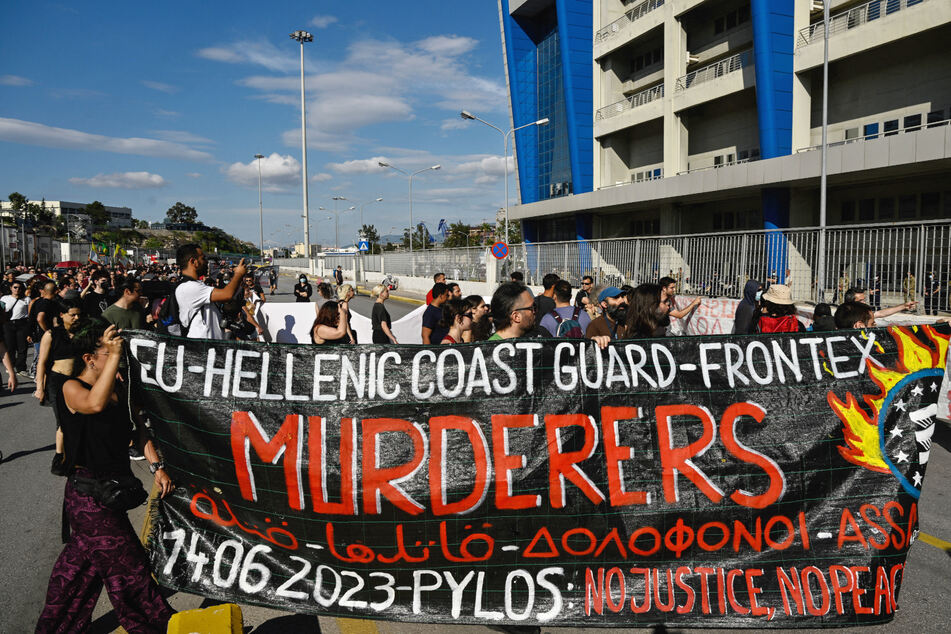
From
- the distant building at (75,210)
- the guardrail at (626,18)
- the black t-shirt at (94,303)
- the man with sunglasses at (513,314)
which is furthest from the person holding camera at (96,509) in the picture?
the distant building at (75,210)

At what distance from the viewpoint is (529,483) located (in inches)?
124

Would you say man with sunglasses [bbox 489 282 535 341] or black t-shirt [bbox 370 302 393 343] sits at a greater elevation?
man with sunglasses [bbox 489 282 535 341]

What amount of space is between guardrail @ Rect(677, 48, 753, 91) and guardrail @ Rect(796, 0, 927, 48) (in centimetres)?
277

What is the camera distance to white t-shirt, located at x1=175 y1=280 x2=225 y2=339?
4.91 meters

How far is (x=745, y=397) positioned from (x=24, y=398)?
10956 mm

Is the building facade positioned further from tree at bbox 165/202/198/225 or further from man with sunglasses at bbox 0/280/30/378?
tree at bbox 165/202/198/225

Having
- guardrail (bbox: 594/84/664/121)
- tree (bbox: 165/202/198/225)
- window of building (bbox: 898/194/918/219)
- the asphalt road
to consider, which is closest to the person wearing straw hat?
the asphalt road

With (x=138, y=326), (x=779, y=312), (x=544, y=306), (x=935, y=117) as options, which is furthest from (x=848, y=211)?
(x=138, y=326)

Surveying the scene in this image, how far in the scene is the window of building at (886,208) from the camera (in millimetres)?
23408

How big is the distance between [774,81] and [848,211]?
6.00 metres

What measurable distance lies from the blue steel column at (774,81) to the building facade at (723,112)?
2.2 inches

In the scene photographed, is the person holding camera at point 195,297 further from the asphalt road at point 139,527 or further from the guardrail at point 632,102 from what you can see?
the guardrail at point 632,102

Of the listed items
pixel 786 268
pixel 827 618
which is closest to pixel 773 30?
pixel 786 268

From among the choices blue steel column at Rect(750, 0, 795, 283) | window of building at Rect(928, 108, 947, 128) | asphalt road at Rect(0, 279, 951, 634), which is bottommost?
asphalt road at Rect(0, 279, 951, 634)
